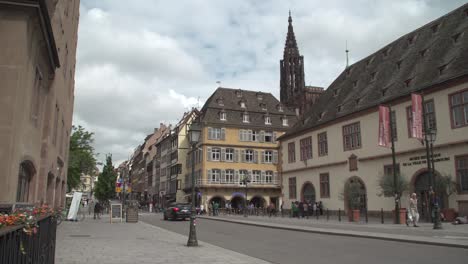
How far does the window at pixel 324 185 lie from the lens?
130ft

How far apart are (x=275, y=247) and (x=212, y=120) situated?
47.9m

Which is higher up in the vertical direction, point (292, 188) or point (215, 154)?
point (215, 154)

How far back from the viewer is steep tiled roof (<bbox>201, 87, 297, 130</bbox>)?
6278cm

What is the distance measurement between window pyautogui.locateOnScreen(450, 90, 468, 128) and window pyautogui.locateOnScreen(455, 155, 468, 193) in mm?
2137

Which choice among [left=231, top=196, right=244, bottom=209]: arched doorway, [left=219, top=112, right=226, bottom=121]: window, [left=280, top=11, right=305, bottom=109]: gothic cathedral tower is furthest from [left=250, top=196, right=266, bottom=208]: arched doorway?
[left=280, top=11, right=305, bottom=109]: gothic cathedral tower

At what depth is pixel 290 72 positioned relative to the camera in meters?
101

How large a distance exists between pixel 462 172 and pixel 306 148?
63.6ft

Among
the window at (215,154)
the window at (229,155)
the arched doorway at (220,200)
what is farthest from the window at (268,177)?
the window at (215,154)

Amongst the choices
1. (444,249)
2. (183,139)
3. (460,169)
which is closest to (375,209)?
(460,169)

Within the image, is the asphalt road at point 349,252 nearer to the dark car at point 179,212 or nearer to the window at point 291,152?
the dark car at point 179,212

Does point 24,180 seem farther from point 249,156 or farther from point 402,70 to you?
point 249,156

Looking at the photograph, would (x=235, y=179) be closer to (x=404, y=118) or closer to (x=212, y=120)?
(x=212, y=120)

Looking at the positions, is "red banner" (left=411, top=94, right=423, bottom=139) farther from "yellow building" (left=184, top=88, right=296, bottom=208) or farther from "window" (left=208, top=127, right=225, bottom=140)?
"window" (left=208, top=127, right=225, bottom=140)

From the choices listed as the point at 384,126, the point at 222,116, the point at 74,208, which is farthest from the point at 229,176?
the point at 384,126
